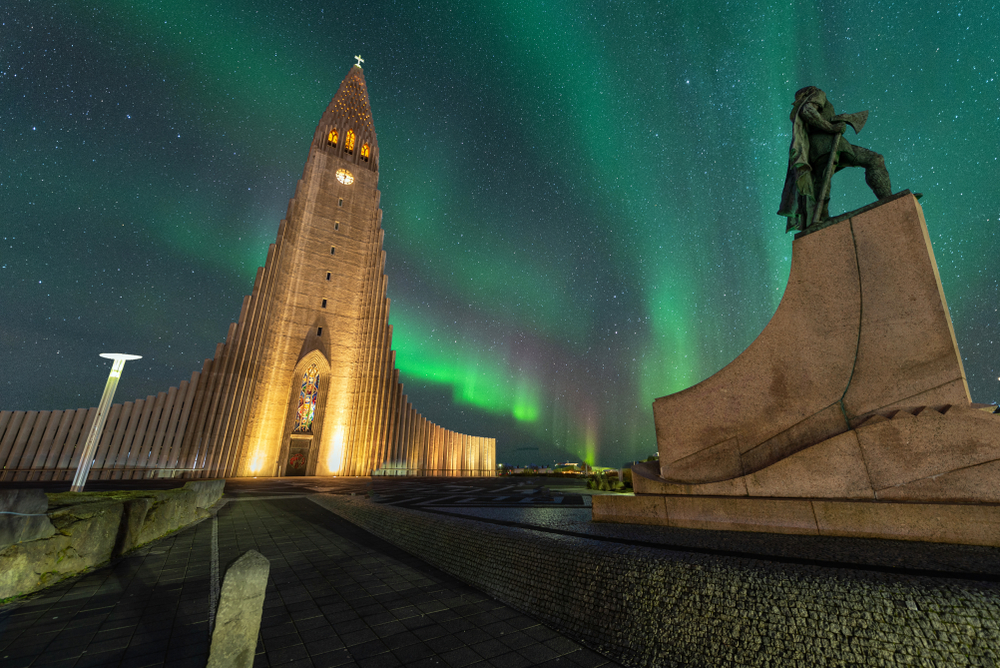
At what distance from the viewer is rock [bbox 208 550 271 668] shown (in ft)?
6.43

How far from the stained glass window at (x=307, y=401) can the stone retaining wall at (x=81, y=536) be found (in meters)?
24.4

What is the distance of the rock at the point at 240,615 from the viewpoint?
6.43 feet

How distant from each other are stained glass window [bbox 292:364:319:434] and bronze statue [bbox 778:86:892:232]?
3120 cm

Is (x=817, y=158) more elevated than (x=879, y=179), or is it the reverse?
(x=817, y=158)

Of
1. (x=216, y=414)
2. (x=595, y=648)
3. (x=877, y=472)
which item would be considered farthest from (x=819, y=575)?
(x=216, y=414)

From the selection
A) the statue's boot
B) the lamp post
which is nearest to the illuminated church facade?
the lamp post

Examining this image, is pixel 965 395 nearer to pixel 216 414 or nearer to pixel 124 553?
pixel 124 553

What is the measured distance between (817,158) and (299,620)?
8394 mm

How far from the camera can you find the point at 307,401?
29.4m

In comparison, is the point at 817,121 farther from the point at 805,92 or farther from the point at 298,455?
the point at 298,455

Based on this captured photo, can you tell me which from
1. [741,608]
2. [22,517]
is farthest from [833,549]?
[22,517]

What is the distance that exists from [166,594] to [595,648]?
161 inches

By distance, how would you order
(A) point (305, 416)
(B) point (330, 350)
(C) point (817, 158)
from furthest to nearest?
(B) point (330, 350) < (A) point (305, 416) < (C) point (817, 158)

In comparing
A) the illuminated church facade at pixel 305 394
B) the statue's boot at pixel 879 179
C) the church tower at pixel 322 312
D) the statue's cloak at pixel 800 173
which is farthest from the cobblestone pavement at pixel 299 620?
the church tower at pixel 322 312
